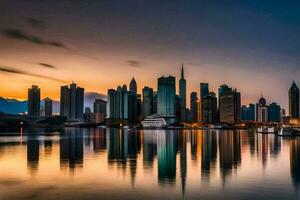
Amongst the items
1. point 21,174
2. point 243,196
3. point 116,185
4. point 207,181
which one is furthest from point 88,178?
point 243,196

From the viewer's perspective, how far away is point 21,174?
3691 centimetres

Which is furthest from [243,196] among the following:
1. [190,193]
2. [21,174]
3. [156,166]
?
[21,174]

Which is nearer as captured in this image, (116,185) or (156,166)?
(116,185)

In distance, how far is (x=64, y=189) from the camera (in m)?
29.1

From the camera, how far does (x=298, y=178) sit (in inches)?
1371

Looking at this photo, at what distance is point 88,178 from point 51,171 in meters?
6.23

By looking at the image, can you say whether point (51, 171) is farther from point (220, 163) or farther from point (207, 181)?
point (220, 163)

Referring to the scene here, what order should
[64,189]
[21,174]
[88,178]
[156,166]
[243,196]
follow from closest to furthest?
[243,196] → [64,189] → [88,178] → [21,174] → [156,166]

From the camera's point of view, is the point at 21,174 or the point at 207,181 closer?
the point at 207,181

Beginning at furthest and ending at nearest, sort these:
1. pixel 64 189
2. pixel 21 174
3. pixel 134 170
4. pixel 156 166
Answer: pixel 156 166
pixel 134 170
pixel 21 174
pixel 64 189

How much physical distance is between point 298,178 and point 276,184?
4279 mm

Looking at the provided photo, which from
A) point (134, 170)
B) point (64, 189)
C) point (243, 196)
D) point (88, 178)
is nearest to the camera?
point (243, 196)

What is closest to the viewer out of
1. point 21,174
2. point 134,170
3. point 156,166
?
point 21,174

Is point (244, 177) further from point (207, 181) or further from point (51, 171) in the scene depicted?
point (51, 171)
